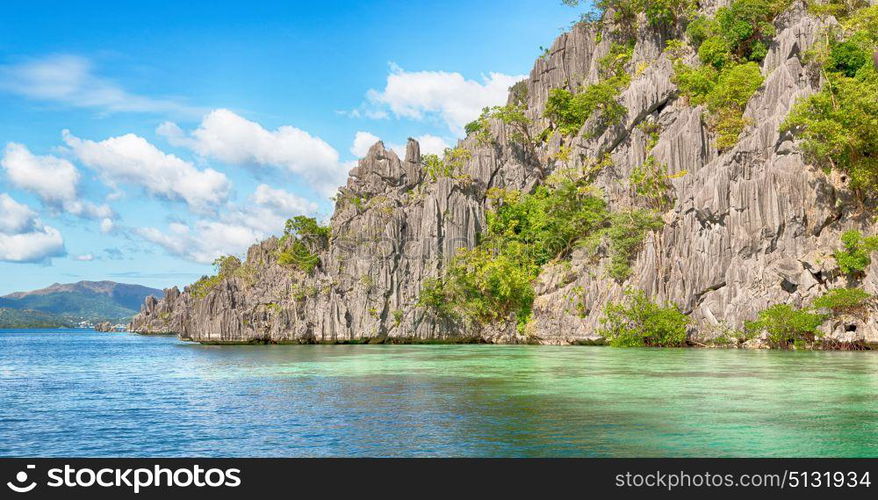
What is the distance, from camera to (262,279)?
7656 centimetres

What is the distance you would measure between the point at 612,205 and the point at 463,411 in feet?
167

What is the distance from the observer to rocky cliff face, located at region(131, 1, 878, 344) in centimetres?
5219

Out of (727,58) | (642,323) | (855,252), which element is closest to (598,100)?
(727,58)

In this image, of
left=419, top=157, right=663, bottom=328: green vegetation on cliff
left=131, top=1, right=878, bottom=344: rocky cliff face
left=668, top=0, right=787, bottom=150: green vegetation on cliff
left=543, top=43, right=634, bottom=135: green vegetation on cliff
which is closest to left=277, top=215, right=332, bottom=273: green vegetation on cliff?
left=131, top=1, right=878, bottom=344: rocky cliff face

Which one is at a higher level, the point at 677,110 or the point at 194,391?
the point at 677,110

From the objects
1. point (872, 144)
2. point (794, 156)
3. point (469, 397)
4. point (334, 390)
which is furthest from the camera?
point (794, 156)

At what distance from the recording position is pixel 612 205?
68.3 m

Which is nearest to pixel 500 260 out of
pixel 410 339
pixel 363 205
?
pixel 410 339

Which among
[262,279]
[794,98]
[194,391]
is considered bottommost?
[194,391]

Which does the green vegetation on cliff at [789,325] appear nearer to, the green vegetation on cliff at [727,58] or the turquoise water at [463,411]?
the turquoise water at [463,411]

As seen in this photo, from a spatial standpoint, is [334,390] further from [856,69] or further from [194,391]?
[856,69]

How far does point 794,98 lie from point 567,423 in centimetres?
4641

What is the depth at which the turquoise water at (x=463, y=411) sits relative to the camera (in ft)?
51.9

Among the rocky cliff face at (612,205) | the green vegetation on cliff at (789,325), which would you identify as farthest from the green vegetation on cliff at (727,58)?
the green vegetation on cliff at (789,325)
